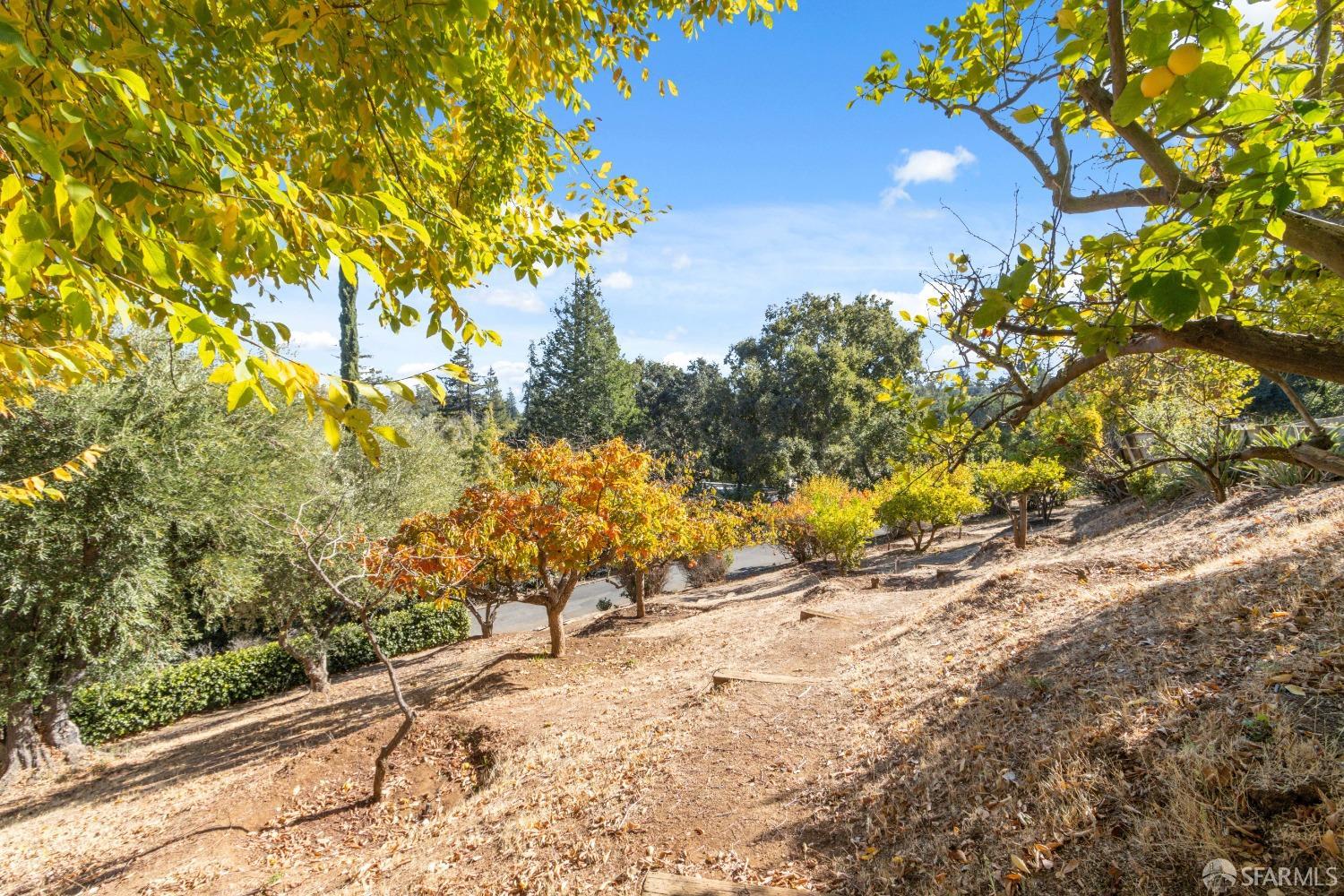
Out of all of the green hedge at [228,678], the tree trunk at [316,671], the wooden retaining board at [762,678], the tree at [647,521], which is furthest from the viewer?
the tree trunk at [316,671]

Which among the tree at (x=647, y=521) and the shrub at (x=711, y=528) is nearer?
the tree at (x=647, y=521)

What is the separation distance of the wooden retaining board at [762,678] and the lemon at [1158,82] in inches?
203

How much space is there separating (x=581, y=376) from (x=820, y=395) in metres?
16.7

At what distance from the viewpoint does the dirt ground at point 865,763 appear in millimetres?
2352

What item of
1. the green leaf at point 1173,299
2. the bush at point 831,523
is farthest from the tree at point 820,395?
the green leaf at point 1173,299

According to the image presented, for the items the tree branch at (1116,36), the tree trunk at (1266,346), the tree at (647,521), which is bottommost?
the tree at (647,521)

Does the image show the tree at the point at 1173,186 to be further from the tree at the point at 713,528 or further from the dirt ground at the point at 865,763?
the tree at the point at 713,528

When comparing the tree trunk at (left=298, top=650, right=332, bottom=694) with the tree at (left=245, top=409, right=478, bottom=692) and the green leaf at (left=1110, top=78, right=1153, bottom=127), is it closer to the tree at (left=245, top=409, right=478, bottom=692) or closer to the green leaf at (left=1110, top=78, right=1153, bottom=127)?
the tree at (left=245, top=409, right=478, bottom=692)

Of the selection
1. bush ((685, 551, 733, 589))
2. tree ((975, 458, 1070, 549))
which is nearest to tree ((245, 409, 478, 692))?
bush ((685, 551, 733, 589))

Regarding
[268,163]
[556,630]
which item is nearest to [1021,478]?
[556,630]

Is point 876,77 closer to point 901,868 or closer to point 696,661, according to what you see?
point 901,868
